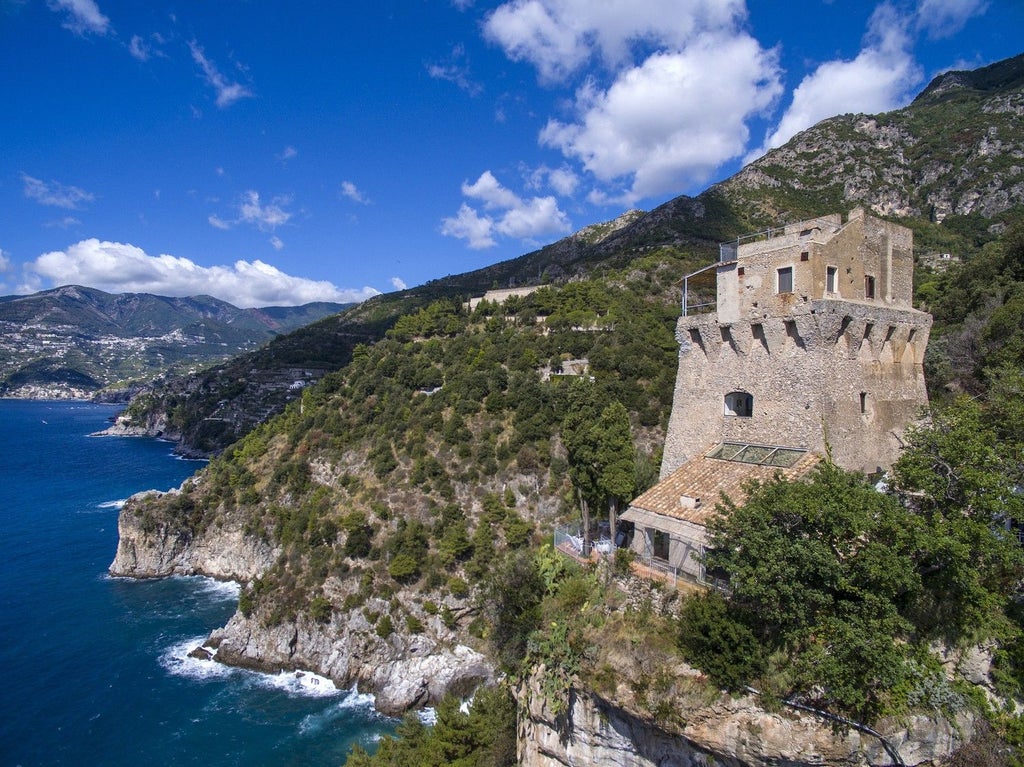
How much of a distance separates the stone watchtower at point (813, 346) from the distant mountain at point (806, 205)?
50.1 m

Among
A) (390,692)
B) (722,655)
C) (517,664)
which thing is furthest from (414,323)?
(722,655)

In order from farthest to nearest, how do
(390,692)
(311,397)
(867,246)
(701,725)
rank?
1. (311,397)
2. (390,692)
3. (867,246)
4. (701,725)

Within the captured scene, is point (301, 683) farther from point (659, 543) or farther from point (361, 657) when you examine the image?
point (659, 543)

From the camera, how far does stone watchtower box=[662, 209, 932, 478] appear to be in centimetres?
1368

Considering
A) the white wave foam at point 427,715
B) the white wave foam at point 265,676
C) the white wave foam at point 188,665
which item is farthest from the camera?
the white wave foam at point 188,665

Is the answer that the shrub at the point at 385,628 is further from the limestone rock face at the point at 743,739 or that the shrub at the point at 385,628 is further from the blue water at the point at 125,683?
the limestone rock face at the point at 743,739

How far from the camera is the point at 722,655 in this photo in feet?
33.9

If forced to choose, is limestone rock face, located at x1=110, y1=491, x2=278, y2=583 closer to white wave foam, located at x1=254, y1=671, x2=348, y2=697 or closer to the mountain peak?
white wave foam, located at x1=254, y1=671, x2=348, y2=697

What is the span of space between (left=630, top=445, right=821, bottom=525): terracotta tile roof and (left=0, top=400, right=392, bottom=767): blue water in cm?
2262

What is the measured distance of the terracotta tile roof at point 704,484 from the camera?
1320 centimetres

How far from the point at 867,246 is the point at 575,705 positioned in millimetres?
14133

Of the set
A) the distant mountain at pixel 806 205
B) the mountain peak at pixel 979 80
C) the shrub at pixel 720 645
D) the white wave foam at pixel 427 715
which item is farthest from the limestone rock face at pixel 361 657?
the mountain peak at pixel 979 80

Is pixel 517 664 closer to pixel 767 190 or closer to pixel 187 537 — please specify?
pixel 187 537

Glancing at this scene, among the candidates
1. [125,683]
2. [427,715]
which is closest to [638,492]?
[427,715]
